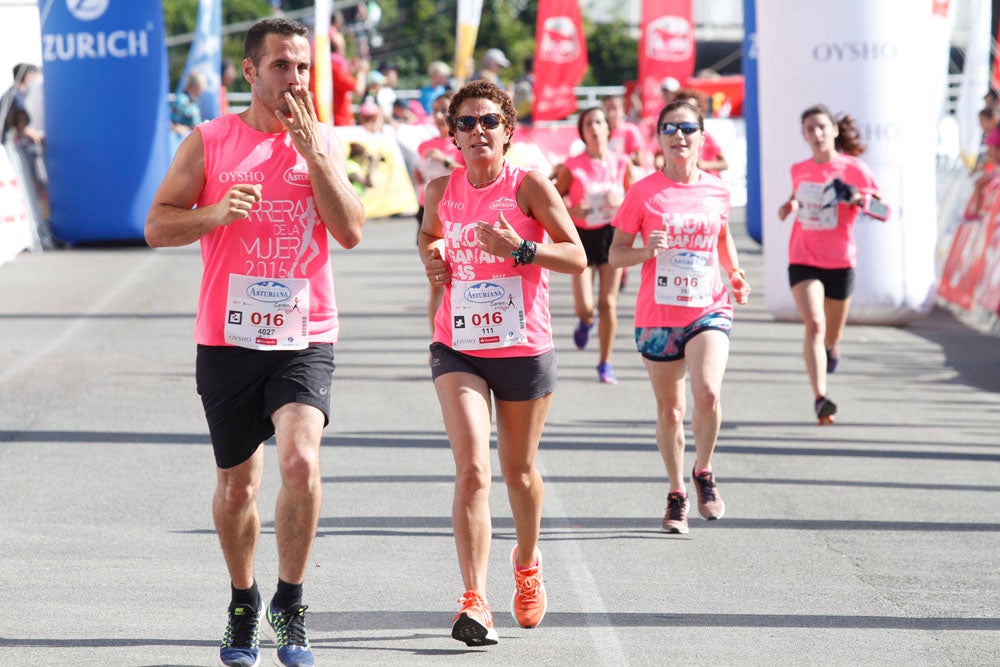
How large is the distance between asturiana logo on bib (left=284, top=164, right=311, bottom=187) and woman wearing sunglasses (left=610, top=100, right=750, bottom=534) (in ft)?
8.64

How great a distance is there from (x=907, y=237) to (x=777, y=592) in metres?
8.85

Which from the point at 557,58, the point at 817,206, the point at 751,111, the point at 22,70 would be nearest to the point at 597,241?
the point at 817,206

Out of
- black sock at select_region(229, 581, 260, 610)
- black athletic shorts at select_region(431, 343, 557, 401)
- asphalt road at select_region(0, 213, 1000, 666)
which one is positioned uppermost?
black athletic shorts at select_region(431, 343, 557, 401)

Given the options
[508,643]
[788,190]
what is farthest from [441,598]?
[788,190]

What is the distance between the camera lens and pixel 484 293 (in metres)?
5.36

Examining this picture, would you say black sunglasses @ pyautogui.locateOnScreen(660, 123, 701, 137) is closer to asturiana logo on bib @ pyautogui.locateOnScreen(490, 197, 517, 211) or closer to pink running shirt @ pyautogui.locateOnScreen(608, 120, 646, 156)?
asturiana logo on bib @ pyautogui.locateOnScreen(490, 197, 517, 211)

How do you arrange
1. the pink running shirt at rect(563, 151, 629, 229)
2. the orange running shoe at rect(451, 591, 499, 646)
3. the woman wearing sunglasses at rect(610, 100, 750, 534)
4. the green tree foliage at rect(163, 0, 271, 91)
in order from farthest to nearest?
the green tree foliage at rect(163, 0, 271, 91)
the pink running shirt at rect(563, 151, 629, 229)
the woman wearing sunglasses at rect(610, 100, 750, 534)
the orange running shoe at rect(451, 591, 499, 646)

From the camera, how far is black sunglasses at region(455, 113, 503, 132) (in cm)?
533

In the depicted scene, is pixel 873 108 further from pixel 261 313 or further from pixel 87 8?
pixel 87 8

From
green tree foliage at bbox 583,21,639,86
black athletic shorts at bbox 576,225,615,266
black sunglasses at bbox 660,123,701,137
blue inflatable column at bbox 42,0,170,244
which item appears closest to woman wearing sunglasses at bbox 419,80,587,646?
black sunglasses at bbox 660,123,701,137

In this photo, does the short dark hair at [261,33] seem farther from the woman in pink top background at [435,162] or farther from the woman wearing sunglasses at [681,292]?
the woman in pink top background at [435,162]

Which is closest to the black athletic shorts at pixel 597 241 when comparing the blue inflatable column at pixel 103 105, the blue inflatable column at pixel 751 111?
the blue inflatable column at pixel 751 111

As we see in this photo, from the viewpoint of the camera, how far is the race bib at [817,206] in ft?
33.4

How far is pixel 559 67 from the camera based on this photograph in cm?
2742
